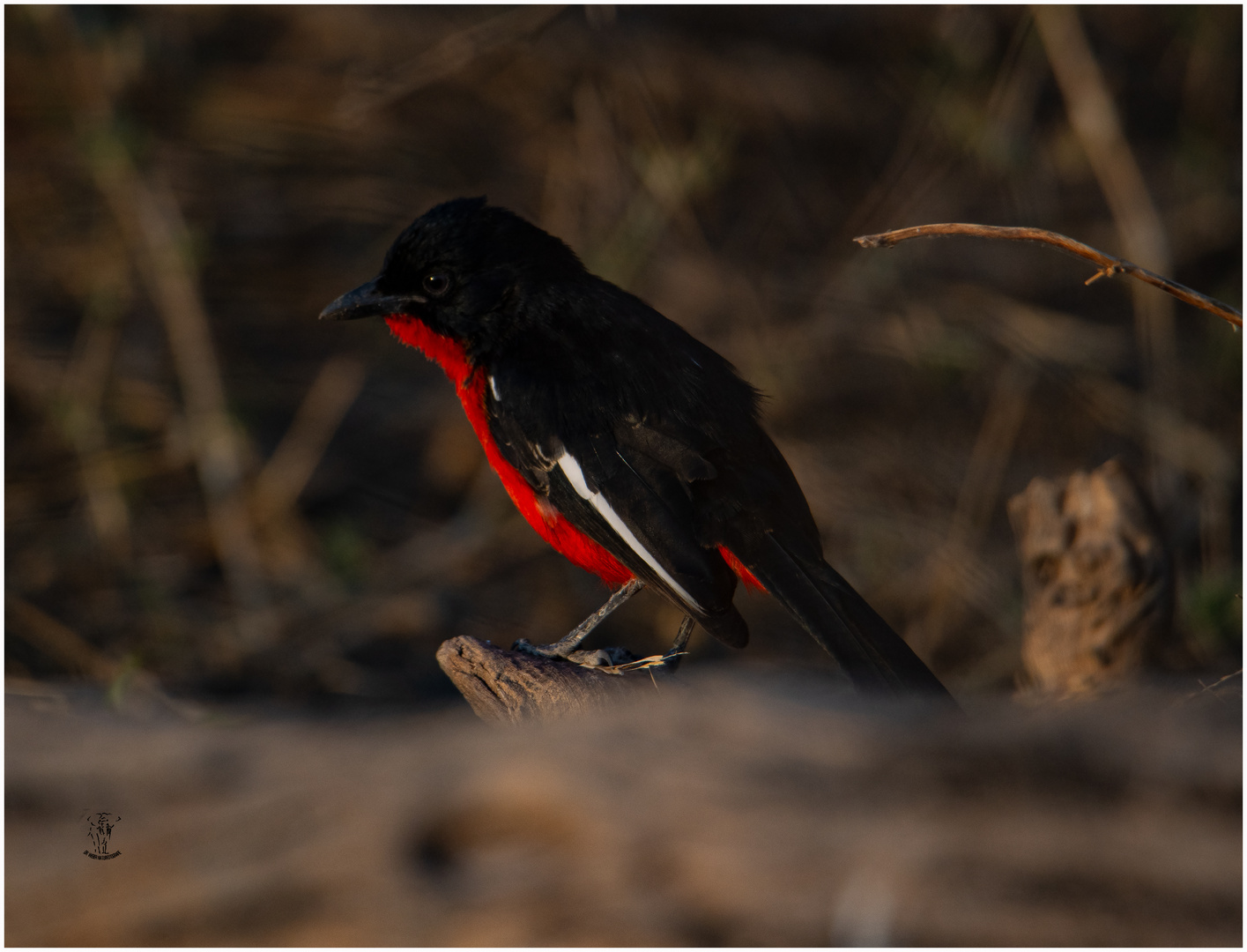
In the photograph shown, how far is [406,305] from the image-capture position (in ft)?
13.8

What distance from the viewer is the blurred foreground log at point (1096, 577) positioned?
373 cm

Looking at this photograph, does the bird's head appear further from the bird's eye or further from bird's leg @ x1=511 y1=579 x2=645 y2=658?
bird's leg @ x1=511 y1=579 x2=645 y2=658

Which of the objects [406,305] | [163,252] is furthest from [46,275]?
[406,305]

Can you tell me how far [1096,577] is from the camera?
3760 mm

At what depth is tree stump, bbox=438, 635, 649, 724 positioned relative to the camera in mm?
3219

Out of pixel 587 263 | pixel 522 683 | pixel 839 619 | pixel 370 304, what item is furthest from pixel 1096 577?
pixel 587 263

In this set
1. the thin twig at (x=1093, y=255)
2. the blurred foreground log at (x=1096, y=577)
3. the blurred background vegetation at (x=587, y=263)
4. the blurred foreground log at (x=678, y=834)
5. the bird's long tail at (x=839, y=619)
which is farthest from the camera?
the blurred background vegetation at (x=587, y=263)

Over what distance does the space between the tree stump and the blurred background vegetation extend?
322 centimetres

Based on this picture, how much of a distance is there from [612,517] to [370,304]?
1312mm

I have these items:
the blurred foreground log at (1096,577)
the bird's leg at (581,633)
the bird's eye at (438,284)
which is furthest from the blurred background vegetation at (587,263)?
the blurred foreground log at (1096,577)

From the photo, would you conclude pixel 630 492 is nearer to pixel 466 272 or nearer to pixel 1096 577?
pixel 466 272

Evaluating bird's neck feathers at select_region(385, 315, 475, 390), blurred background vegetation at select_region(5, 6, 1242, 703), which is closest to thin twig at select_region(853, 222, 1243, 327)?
bird's neck feathers at select_region(385, 315, 475, 390)

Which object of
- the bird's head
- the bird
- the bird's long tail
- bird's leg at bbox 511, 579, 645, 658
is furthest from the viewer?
the bird's head

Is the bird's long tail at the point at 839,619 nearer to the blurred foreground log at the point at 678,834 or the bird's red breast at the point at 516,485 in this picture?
the bird's red breast at the point at 516,485
